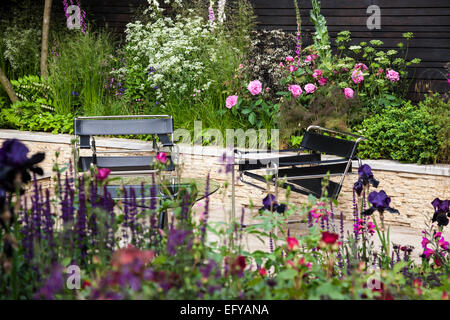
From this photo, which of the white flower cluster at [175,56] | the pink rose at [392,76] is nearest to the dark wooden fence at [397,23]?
the pink rose at [392,76]

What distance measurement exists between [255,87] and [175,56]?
1321 millimetres

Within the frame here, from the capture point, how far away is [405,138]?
187 inches

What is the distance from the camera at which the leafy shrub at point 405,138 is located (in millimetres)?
4664

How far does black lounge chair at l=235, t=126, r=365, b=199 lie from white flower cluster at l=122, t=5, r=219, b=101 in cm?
→ 158

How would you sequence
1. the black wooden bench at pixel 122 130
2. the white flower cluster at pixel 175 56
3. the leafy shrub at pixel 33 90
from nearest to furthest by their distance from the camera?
the black wooden bench at pixel 122 130 → the white flower cluster at pixel 175 56 → the leafy shrub at pixel 33 90

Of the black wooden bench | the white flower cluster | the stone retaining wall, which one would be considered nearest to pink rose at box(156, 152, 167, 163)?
the stone retaining wall

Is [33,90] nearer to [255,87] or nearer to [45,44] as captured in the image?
[45,44]

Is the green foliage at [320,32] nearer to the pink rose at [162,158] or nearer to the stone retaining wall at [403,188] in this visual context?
the stone retaining wall at [403,188]

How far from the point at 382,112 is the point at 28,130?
3.82 m

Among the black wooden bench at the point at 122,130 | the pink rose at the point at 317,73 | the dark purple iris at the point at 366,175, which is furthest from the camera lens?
the pink rose at the point at 317,73

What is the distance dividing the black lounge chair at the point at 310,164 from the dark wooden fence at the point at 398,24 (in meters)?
2.11

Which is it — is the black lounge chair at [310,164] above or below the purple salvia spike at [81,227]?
above
